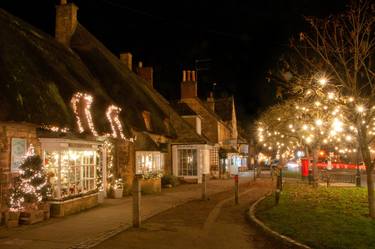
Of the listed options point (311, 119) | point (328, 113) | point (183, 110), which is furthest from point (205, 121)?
point (328, 113)

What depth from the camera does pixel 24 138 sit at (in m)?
13.4

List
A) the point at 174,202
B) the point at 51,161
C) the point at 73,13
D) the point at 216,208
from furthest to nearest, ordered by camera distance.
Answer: the point at 73,13 < the point at 174,202 < the point at 216,208 < the point at 51,161

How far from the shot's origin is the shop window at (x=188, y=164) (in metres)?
32.3

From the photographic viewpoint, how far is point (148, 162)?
2466 cm

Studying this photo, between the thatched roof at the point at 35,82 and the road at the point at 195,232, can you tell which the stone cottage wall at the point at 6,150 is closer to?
the thatched roof at the point at 35,82

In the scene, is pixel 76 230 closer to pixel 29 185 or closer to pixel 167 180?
pixel 29 185

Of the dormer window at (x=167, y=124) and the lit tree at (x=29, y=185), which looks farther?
the dormer window at (x=167, y=124)

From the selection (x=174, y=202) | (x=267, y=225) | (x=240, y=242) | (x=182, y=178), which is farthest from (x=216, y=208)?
(x=182, y=178)

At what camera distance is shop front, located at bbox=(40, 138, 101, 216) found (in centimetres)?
1415

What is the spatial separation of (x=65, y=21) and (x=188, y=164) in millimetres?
13480

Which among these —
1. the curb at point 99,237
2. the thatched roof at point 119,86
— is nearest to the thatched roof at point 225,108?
the thatched roof at point 119,86

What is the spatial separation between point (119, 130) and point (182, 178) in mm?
13567

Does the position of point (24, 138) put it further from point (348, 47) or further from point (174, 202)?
point (348, 47)

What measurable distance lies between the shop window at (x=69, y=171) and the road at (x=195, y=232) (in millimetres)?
3113
